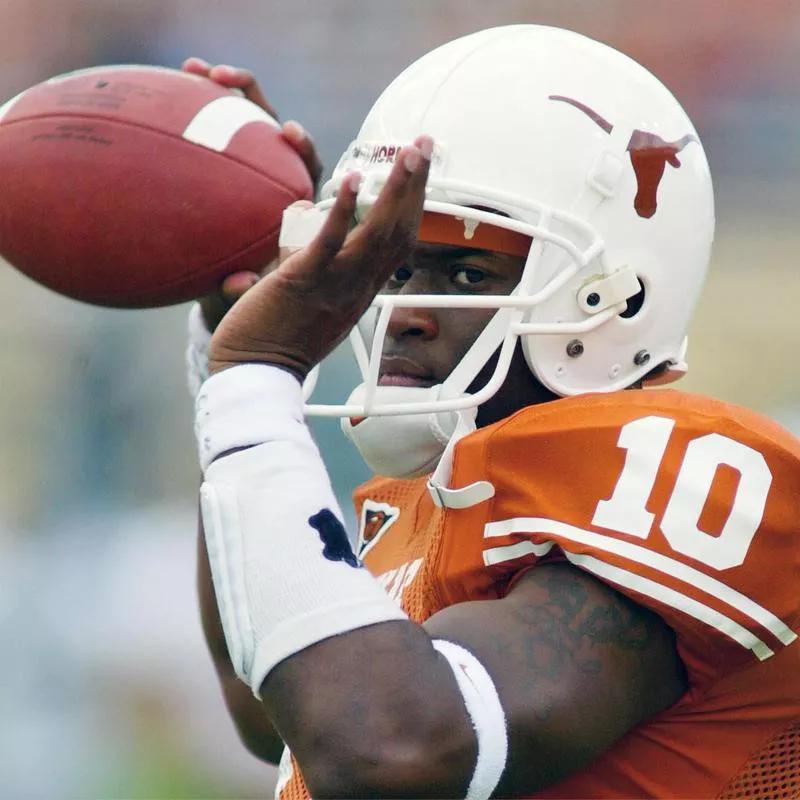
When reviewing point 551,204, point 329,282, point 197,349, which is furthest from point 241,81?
point 329,282

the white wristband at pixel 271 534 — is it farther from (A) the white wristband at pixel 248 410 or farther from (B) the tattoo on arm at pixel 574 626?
(B) the tattoo on arm at pixel 574 626

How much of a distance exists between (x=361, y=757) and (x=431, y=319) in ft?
2.00

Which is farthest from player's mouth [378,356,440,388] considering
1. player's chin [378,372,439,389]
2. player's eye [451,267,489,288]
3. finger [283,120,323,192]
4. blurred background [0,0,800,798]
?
blurred background [0,0,800,798]

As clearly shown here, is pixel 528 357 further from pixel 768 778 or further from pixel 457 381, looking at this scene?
pixel 768 778

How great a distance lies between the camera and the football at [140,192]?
5.58ft

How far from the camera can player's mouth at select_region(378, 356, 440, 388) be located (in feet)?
4.90

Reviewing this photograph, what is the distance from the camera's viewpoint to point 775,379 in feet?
12.7

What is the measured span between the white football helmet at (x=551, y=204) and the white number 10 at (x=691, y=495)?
23cm

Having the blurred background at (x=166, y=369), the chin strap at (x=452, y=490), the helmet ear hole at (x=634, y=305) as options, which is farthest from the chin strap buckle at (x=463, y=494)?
the blurred background at (x=166, y=369)

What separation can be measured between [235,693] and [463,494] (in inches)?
29.5

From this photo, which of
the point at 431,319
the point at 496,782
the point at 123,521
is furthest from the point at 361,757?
the point at 123,521

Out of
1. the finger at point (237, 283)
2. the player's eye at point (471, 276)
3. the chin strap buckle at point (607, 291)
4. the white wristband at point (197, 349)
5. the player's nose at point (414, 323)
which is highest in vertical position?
the chin strap buckle at point (607, 291)

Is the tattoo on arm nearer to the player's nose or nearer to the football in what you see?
the player's nose

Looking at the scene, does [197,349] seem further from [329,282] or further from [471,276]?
[329,282]
